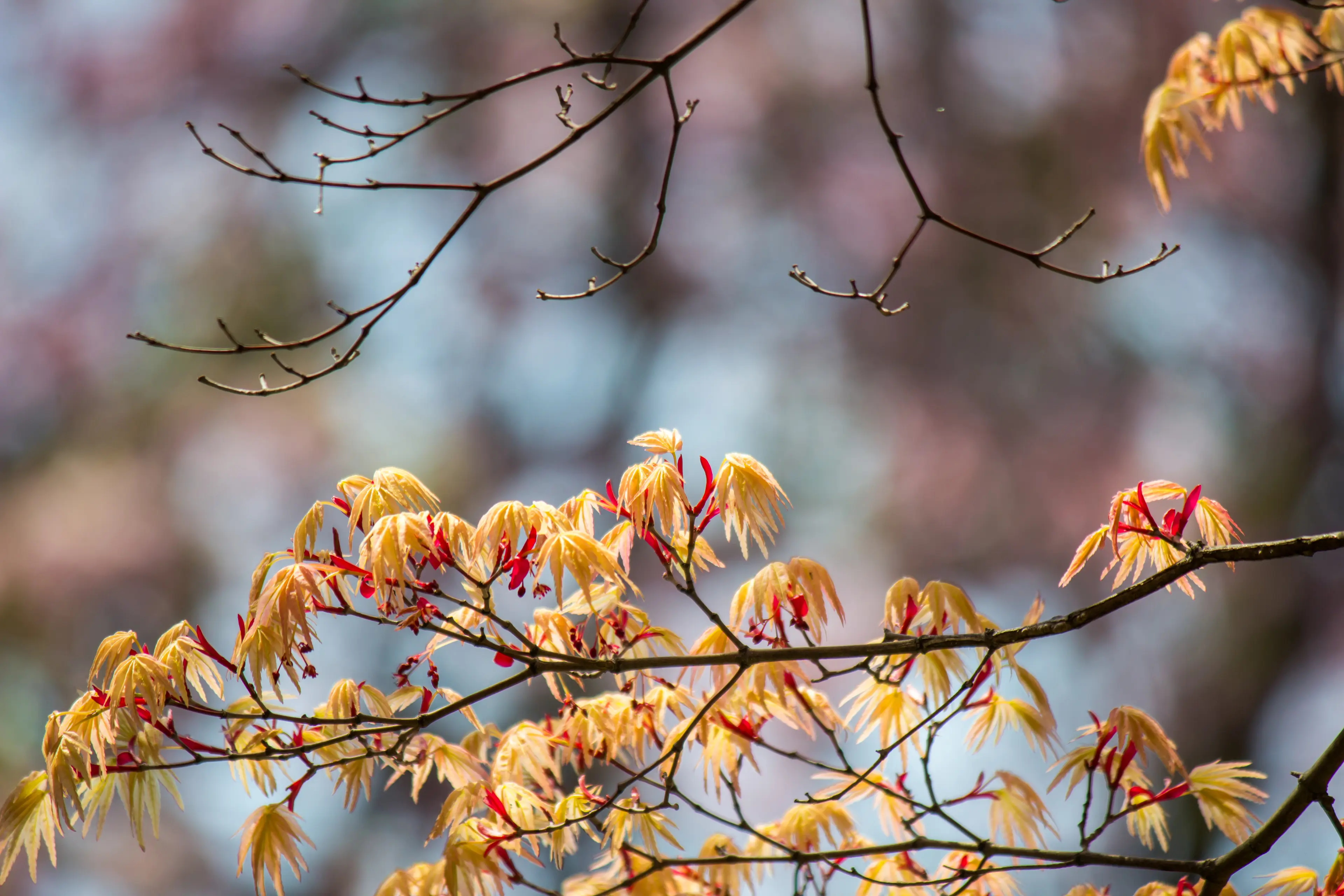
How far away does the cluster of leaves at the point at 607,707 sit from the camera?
97 cm

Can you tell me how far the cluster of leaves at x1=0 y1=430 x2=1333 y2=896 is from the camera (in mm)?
972

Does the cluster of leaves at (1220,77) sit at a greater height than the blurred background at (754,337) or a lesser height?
lesser

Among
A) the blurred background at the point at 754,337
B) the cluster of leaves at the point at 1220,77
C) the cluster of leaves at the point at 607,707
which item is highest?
the blurred background at the point at 754,337

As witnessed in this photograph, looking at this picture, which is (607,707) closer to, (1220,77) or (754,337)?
(1220,77)

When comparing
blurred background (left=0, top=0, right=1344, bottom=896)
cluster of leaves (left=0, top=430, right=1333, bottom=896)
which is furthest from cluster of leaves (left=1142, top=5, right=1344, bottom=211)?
blurred background (left=0, top=0, right=1344, bottom=896)

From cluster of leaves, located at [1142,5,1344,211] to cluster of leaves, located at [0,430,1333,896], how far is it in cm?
37

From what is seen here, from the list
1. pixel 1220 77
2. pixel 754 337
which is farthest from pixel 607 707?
pixel 754 337

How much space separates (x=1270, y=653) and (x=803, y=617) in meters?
3.12

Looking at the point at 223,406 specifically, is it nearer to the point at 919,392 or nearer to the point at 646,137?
the point at 646,137

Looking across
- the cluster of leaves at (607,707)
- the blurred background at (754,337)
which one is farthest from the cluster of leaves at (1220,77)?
the blurred background at (754,337)

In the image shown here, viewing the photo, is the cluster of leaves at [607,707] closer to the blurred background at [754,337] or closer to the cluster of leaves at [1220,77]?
the cluster of leaves at [1220,77]

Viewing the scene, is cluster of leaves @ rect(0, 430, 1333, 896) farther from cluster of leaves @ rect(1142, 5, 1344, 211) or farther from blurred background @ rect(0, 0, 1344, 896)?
blurred background @ rect(0, 0, 1344, 896)

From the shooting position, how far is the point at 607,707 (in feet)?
4.14

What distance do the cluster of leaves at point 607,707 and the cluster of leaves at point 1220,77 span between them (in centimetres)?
37
